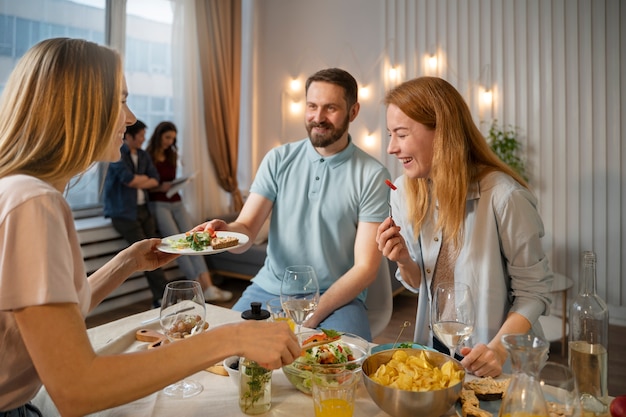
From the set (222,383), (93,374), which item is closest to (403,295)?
(222,383)

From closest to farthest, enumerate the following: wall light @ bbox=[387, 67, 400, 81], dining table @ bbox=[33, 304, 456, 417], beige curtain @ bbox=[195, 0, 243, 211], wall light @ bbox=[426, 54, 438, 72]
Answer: dining table @ bbox=[33, 304, 456, 417]
wall light @ bbox=[426, 54, 438, 72]
wall light @ bbox=[387, 67, 400, 81]
beige curtain @ bbox=[195, 0, 243, 211]

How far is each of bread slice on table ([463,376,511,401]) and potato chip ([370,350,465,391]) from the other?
0.30ft

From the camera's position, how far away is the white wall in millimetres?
4082

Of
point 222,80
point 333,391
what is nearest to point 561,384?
point 333,391

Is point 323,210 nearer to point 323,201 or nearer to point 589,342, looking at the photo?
point 323,201

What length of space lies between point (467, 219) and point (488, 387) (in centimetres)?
69

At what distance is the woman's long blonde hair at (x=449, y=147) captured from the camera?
5.43 feet

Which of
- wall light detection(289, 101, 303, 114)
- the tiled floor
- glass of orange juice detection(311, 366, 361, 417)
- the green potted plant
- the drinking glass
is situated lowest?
the tiled floor

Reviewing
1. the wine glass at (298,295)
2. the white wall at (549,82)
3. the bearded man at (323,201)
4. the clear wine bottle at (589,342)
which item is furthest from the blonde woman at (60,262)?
the white wall at (549,82)

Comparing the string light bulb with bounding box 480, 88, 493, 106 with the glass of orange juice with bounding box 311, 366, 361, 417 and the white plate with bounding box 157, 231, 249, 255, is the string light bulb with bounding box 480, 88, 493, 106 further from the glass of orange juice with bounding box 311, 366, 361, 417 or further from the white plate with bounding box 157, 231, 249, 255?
the glass of orange juice with bounding box 311, 366, 361, 417

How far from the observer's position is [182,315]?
116cm

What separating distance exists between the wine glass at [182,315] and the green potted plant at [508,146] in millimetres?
3672

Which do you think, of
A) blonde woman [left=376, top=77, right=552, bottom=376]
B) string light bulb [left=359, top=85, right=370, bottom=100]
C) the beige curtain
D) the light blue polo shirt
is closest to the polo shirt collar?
the light blue polo shirt

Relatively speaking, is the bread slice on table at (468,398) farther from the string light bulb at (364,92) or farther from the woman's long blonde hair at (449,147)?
the string light bulb at (364,92)
